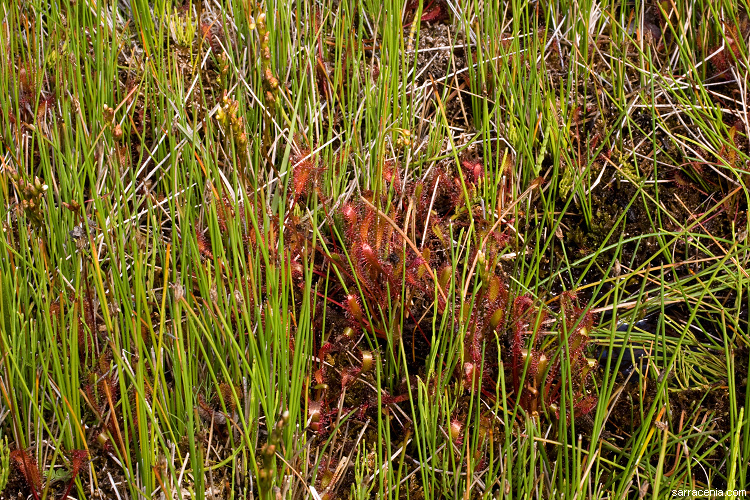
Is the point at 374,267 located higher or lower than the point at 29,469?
higher

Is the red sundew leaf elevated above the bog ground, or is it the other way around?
the bog ground

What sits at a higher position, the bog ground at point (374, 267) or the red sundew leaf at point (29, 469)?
the bog ground at point (374, 267)

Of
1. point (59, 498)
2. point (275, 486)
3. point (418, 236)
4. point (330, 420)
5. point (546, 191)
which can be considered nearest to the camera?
point (275, 486)

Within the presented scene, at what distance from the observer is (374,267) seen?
59.7 inches

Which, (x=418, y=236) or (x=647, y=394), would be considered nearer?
(x=647, y=394)

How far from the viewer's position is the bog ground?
1.20 m

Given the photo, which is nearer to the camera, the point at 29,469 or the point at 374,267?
the point at 29,469

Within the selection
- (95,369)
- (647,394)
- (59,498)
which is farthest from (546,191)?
(59,498)

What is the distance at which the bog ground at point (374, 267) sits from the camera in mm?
1202

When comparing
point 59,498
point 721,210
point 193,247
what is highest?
point 193,247

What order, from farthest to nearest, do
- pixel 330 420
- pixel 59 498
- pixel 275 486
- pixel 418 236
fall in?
pixel 418 236, pixel 330 420, pixel 59 498, pixel 275 486

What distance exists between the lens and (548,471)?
124cm

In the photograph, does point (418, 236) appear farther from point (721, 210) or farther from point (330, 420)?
point (721, 210)

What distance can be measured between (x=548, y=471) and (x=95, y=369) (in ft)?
3.24
